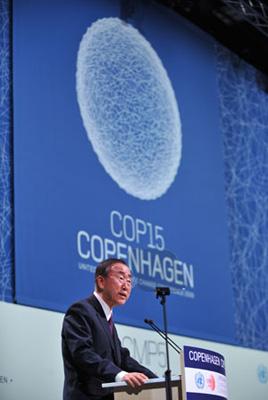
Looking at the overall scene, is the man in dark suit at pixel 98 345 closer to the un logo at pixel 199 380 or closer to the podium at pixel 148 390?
the podium at pixel 148 390

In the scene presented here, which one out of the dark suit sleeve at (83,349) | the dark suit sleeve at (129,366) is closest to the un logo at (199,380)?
the dark suit sleeve at (83,349)

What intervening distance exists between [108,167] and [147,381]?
9.68ft

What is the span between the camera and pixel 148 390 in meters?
3.83

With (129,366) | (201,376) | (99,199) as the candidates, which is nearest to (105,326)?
(129,366)

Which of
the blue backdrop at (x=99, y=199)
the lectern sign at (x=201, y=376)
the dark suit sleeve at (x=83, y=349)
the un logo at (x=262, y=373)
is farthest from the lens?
the un logo at (x=262, y=373)

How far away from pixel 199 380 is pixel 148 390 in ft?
0.74

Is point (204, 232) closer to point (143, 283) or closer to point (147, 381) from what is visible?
point (143, 283)

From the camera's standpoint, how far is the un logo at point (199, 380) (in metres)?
3.76

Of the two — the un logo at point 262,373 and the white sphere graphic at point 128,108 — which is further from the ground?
the white sphere graphic at point 128,108

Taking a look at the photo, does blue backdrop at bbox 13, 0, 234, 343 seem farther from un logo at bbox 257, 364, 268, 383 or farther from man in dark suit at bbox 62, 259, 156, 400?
man in dark suit at bbox 62, 259, 156, 400

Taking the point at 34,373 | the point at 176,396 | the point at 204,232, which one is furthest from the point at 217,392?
the point at 204,232

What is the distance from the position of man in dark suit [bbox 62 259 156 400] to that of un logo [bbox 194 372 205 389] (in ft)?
0.69

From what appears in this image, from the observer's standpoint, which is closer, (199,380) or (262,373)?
(199,380)

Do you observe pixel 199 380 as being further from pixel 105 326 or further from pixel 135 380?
pixel 105 326
